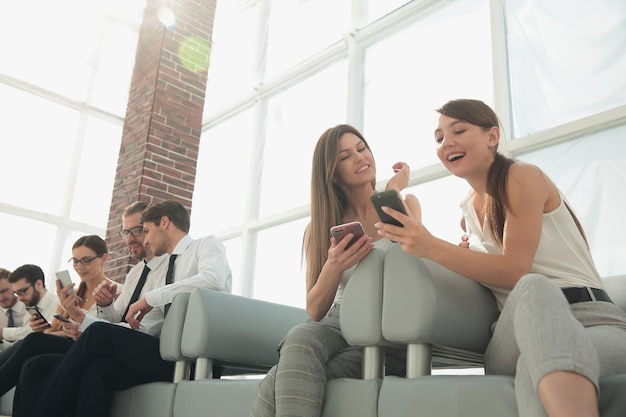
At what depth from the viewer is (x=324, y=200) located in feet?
6.29

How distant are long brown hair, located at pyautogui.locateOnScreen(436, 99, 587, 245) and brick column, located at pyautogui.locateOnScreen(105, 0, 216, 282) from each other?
3.25 metres

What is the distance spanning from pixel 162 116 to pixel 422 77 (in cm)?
210

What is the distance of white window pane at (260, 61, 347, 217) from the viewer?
530 cm

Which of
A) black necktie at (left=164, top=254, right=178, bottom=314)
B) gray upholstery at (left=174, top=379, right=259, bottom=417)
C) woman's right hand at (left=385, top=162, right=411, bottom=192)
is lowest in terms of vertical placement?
gray upholstery at (left=174, top=379, right=259, bottom=417)

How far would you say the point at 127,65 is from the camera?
7.71 meters

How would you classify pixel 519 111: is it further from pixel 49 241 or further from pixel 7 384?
pixel 49 241

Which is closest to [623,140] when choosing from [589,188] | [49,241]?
[589,188]

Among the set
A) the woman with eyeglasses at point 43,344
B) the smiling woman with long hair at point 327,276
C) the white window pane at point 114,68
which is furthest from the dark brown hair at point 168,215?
the white window pane at point 114,68

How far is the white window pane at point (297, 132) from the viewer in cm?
530

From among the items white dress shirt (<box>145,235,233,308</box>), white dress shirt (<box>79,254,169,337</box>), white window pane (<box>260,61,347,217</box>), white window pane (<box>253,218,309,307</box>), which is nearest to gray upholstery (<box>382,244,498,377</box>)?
white dress shirt (<box>145,235,233,308</box>)

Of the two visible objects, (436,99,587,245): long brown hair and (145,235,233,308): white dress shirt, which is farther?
(145,235,233,308): white dress shirt

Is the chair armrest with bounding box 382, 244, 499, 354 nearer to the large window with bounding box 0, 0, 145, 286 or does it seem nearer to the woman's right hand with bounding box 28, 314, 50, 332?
the woman's right hand with bounding box 28, 314, 50, 332

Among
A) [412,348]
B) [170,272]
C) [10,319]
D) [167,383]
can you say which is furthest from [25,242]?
[412,348]

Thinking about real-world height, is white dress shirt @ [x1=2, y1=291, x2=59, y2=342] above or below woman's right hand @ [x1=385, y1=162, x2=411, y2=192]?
below
